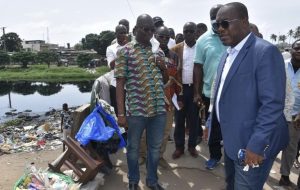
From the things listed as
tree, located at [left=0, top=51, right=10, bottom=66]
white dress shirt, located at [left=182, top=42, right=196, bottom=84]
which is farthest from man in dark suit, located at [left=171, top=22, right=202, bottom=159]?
tree, located at [left=0, top=51, right=10, bottom=66]

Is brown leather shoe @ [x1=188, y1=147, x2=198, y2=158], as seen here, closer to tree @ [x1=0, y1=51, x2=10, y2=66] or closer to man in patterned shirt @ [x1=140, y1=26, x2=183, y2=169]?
man in patterned shirt @ [x1=140, y1=26, x2=183, y2=169]

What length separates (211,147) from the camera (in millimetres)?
4605

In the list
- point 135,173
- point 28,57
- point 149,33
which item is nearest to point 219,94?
point 149,33

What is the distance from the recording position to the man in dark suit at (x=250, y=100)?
2.16 metres

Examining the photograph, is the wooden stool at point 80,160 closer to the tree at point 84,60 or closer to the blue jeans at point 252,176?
the blue jeans at point 252,176

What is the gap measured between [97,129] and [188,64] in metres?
1.62

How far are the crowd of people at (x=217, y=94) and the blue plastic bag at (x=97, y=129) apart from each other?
0.26 m

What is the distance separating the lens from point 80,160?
158 inches

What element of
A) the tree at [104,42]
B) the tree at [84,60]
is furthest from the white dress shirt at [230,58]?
the tree at [104,42]

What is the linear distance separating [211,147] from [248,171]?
2.28m

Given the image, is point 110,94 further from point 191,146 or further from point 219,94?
point 219,94

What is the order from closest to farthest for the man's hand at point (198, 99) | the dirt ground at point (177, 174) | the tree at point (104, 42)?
the dirt ground at point (177, 174)
the man's hand at point (198, 99)
the tree at point (104, 42)

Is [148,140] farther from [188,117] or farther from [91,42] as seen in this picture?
[91,42]

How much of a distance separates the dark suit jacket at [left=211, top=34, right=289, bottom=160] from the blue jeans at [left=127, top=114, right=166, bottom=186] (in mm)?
1319
